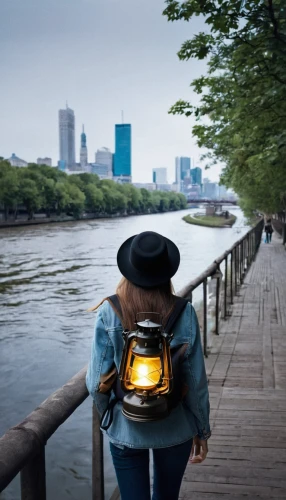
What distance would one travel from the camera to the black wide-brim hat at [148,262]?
2.22 m

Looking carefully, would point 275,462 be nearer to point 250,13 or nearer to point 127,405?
point 127,405

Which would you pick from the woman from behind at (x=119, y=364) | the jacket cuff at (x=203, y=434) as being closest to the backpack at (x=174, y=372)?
the woman from behind at (x=119, y=364)

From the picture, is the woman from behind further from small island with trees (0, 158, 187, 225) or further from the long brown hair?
small island with trees (0, 158, 187, 225)

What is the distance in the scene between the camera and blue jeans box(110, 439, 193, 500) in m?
2.30

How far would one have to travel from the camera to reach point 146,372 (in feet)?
6.66

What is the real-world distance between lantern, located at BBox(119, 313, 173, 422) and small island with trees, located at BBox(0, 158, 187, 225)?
267 ft

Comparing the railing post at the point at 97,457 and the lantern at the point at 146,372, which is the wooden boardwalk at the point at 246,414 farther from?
the lantern at the point at 146,372

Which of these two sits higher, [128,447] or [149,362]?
[149,362]

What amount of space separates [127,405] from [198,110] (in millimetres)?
9941

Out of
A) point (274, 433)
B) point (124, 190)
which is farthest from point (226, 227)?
point (274, 433)

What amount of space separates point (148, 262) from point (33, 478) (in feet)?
3.08

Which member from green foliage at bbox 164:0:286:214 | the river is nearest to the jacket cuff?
the river

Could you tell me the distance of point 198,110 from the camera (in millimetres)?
11242

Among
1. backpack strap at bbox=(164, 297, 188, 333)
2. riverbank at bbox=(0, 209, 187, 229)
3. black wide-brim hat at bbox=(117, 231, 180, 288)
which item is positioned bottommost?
riverbank at bbox=(0, 209, 187, 229)
